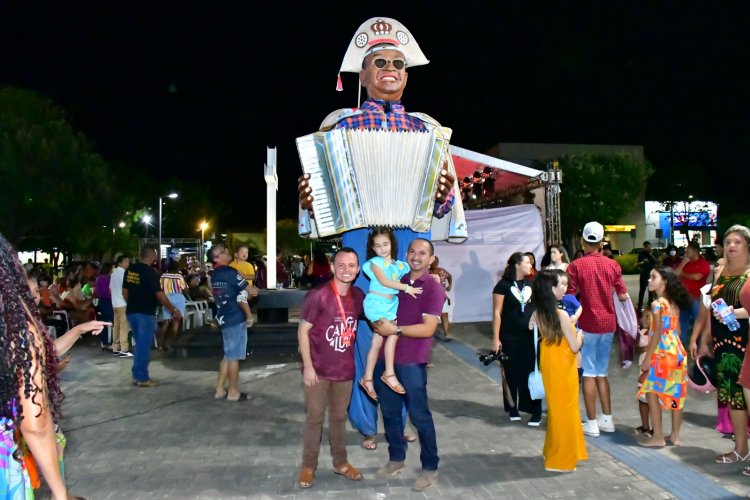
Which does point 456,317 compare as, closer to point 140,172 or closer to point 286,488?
point 286,488

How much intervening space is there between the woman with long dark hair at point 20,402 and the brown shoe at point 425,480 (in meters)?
2.65

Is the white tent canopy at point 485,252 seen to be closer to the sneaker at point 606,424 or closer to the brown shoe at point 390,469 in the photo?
the sneaker at point 606,424

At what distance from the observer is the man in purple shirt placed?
14.6 feet

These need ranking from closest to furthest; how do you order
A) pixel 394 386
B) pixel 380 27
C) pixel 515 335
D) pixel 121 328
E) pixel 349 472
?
1. pixel 394 386
2. pixel 349 472
3. pixel 380 27
4. pixel 515 335
5. pixel 121 328

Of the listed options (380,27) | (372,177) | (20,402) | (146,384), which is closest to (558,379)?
(372,177)

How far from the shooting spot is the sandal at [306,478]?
4535 mm

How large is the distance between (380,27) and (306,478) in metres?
4.18

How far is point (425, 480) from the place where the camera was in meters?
4.48

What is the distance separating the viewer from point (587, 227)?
248 inches

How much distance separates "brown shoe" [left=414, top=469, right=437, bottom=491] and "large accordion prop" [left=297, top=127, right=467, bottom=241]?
2.09 metres

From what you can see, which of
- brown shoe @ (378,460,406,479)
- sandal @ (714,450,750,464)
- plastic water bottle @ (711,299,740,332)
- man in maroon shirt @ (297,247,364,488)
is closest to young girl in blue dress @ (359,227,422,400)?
man in maroon shirt @ (297,247,364,488)

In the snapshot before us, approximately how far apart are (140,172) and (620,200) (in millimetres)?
36576

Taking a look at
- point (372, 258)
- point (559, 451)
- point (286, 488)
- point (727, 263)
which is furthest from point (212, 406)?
point (727, 263)

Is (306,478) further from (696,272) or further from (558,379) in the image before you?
(696,272)
